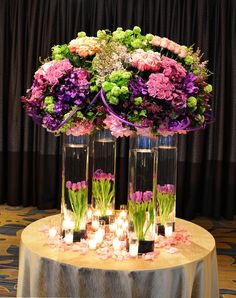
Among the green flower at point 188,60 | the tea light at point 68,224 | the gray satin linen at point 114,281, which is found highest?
the green flower at point 188,60

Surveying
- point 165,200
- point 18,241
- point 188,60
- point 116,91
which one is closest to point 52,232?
point 165,200

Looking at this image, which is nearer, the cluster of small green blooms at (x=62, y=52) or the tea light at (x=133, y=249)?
the tea light at (x=133, y=249)

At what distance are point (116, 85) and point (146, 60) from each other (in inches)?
6.3

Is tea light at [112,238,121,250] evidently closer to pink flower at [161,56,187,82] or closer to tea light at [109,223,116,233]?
tea light at [109,223,116,233]

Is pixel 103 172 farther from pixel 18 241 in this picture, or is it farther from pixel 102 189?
pixel 18 241

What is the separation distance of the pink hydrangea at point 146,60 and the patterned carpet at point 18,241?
1.98 meters

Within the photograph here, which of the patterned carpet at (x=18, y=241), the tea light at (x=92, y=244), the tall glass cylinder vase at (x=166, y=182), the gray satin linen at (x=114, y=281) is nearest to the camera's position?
the gray satin linen at (x=114, y=281)

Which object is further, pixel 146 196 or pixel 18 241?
pixel 18 241

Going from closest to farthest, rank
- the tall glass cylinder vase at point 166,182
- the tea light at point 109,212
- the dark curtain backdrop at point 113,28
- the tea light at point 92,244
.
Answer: the tea light at point 92,244 → the tall glass cylinder vase at point 166,182 → the tea light at point 109,212 → the dark curtain backdrop at point 113,28

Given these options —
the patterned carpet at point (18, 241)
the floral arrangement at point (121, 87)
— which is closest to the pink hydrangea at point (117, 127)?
the floral arrangement at point (121, 87)

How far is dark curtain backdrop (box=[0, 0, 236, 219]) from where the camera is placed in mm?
5137

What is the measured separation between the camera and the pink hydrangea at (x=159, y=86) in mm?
1822

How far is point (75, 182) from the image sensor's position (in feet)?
6.68

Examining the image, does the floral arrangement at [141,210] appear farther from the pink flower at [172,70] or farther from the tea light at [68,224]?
the pink flower at [172,70]
